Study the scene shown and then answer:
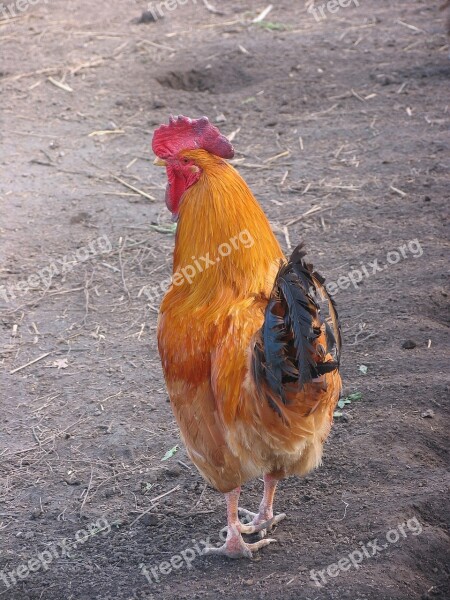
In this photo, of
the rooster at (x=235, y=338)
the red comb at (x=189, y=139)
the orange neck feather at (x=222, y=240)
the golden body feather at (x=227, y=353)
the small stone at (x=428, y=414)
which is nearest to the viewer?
the rooster at (x=235, y=338)

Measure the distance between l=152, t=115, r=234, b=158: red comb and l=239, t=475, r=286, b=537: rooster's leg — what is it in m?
1.78

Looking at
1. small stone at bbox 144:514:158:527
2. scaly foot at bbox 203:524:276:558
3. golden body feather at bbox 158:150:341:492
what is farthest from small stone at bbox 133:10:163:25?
scaly foot at bbox 203:524:276:558

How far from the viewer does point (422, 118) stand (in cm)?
827

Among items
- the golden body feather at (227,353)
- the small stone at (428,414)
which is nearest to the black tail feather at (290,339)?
the golden body feather at (227,353)

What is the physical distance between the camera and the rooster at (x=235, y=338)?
3293 mm

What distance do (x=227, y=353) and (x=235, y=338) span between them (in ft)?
0.26

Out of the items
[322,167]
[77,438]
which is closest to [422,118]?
[322,167]

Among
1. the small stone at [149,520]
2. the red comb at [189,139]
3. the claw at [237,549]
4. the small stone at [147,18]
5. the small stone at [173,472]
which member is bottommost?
the small stone at [173,472]

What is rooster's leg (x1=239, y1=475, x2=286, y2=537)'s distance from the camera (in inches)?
166

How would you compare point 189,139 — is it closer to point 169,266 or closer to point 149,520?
point 149,520

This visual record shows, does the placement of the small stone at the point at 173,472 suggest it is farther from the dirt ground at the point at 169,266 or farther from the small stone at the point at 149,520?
the small stone at the point at 149,520

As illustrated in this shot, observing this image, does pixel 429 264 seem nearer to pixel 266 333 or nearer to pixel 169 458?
pixel 169 458

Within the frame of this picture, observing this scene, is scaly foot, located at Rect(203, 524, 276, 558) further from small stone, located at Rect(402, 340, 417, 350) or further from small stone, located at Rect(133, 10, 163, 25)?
small stone, located at Rect(133, 10, 163, 25)

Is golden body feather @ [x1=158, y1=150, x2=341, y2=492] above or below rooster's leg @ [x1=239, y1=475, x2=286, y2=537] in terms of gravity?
above
